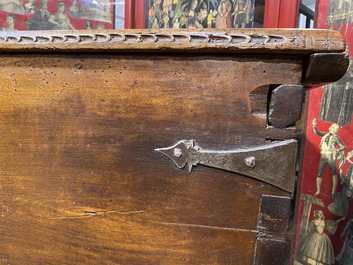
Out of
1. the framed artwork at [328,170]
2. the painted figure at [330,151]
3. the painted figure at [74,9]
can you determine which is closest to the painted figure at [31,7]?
the painted figure at [74,9]

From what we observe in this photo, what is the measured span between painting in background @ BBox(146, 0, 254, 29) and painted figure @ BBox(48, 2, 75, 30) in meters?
0.43

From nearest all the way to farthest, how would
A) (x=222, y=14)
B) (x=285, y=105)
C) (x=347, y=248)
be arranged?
(x=285, y=105), (x=347, y=248), (x=222, y=14)

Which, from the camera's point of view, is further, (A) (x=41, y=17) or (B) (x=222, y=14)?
(A) (x=41, y=17)

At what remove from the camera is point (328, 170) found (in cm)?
108

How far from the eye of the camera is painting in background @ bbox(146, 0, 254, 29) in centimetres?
119

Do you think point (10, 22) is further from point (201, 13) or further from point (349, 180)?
point (349, 180)

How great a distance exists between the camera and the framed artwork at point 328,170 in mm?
1024

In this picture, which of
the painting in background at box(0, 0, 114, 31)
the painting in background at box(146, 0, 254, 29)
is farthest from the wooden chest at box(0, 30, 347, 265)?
the painting in background at box(0, 0, 114, 31)

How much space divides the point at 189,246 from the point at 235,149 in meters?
0.20

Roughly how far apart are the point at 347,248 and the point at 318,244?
0.31 ft

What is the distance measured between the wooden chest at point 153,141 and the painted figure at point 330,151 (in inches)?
21.8

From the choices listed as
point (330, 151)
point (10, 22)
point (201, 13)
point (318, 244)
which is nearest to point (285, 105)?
point (330, 151)

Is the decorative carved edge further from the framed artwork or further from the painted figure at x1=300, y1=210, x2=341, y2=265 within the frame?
the painted figure at x1=300, y1=210, x2=341, y2=265

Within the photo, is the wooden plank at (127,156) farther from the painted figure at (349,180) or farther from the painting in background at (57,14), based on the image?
the painting in background at (57,14)
